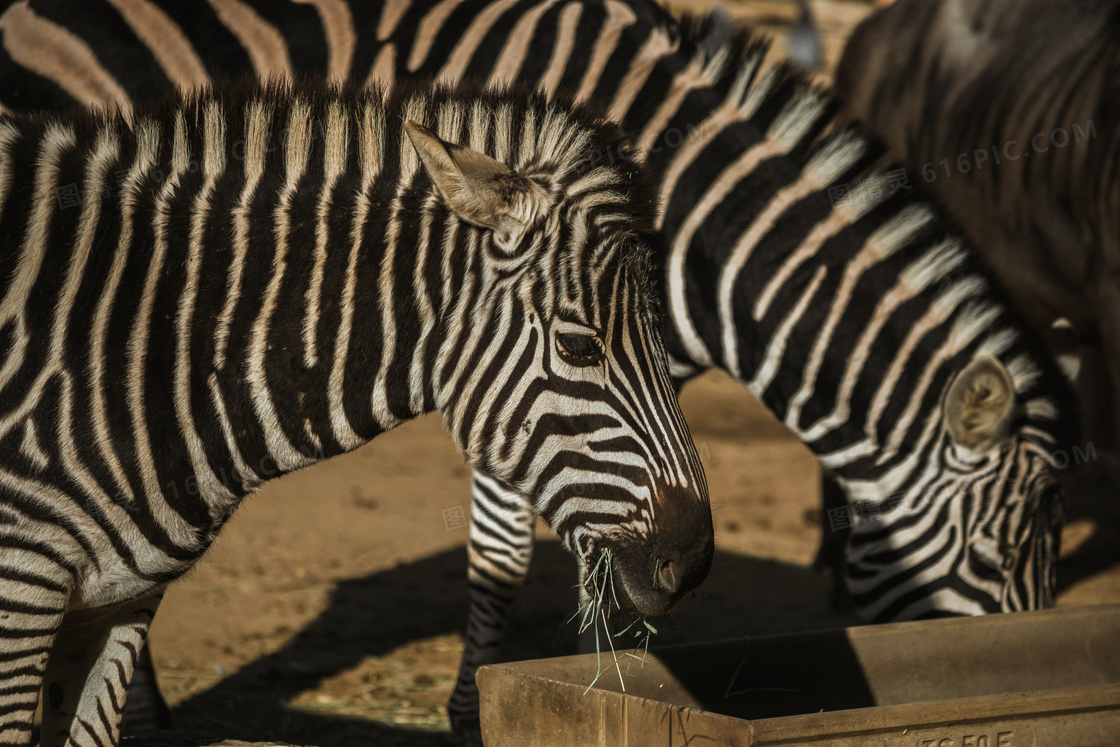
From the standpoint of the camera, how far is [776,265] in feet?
15.4

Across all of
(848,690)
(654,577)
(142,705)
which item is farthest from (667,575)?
(142,705)

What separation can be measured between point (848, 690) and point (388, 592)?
383cm

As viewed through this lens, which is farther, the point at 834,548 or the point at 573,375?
the point at 834,548

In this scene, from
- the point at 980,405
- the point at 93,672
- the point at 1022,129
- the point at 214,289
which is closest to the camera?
the point at 214,289

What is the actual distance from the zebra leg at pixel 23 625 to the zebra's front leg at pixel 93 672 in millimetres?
321

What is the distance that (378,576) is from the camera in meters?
7.30

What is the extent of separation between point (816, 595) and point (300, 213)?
210 inches

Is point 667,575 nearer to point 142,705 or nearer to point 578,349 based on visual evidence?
point 578,349

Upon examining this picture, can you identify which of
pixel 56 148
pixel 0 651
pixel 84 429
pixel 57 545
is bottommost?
pixel 0 651

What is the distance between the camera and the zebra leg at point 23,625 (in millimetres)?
2857

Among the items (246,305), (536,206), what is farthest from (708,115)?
(246,305)

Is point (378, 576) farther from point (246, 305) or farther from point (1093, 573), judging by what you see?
point (1093, 573)

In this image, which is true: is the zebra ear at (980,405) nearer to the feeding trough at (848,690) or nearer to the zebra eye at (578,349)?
the feeding trough at (848,690)

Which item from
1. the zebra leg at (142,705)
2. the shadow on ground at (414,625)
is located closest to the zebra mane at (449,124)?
the shadow on ground at (414,625)
